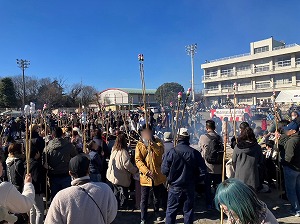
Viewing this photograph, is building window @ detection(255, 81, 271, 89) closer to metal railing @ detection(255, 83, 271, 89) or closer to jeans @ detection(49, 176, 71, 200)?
metal railing @ detection(255, 83, 271, 89)

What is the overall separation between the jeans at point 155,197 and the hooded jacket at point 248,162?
4.92ft

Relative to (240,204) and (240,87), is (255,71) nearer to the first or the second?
(240,87)

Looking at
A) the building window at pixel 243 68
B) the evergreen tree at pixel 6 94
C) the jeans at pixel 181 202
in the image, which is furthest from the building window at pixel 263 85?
the jeans at pixel 181 202

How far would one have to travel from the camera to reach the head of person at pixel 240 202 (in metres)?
1.74

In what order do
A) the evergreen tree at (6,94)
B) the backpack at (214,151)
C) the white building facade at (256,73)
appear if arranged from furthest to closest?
the evergreen tree at (6,94) < the white building facade at (256,73) < the backpack at (214,151)

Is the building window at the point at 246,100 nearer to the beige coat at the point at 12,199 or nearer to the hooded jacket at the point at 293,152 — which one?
the hooded jacket at the point at 293,152

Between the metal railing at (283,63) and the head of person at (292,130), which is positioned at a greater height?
the metal railing at (283,63)

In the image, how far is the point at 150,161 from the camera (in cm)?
498

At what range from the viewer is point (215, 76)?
5884 cm

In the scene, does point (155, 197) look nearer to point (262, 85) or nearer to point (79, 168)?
point (79, 168)

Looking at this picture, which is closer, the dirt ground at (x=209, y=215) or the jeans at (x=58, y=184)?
the jeans at (x=58, y=184)

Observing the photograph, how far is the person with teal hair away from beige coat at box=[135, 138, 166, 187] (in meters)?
3.17

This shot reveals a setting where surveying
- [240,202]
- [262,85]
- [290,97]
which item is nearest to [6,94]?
[262,85]

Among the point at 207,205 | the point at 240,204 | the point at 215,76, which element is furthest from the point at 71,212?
the point at 215,76
